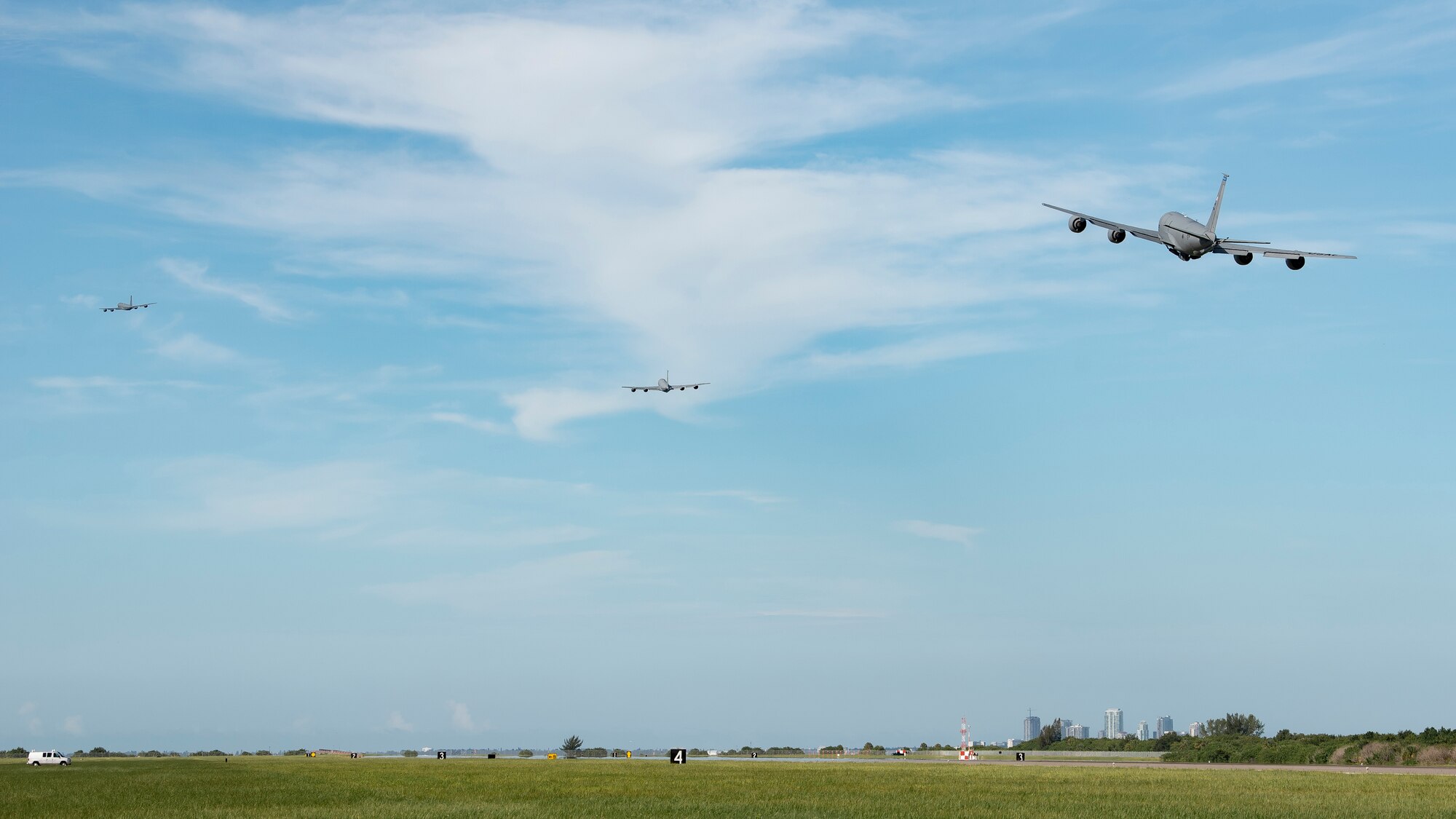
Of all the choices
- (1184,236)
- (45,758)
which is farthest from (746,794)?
(45,758)

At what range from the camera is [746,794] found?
61344 millimetres

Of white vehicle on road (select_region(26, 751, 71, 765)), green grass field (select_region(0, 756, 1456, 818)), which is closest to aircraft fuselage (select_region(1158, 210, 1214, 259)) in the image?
green grass field (select_region(0, 756, 1456, 818))

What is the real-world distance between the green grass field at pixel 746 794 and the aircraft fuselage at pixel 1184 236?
19752 mm

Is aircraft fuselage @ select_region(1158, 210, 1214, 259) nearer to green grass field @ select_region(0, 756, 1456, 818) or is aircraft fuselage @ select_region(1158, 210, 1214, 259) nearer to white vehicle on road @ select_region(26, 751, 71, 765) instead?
green grass field @ select_region(0, 756, 1456, 818)

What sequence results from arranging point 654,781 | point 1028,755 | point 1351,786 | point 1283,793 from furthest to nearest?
1. point 1028,755
2. point 654,781
3. point 1351,786
4. point 1283,793

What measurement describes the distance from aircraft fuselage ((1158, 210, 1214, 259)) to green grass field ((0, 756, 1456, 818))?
778 inches

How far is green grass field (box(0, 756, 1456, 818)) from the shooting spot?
1908 inches

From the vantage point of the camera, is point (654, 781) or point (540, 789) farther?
point (654, 781)

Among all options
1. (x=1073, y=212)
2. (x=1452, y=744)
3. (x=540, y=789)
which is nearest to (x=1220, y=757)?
(x=1452, y=744)

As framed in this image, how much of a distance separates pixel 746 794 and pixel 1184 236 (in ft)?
105

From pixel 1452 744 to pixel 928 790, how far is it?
64.3 meters

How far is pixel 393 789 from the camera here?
69125mm

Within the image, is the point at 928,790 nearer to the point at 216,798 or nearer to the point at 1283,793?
the point at 1283,793

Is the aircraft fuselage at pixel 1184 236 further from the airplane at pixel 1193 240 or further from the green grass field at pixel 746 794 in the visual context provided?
the green grass field at pixel 746 794
